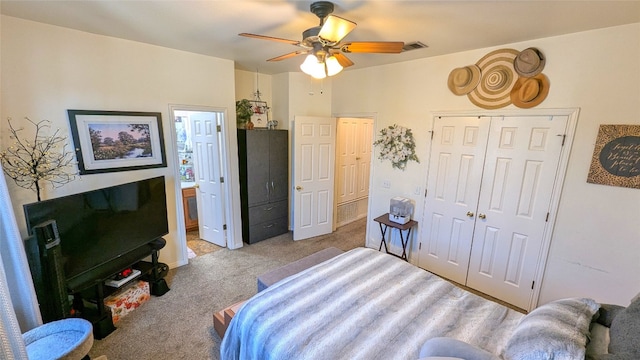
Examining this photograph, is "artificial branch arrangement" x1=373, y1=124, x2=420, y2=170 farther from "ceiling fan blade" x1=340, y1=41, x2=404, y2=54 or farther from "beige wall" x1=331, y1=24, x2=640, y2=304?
"ceiling fan blade" x1=340, y1=41, x2=404, y2=54

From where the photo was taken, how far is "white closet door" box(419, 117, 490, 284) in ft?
9.54

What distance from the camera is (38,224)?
186 centimetres

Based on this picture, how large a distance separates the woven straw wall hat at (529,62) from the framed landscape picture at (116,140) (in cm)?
373

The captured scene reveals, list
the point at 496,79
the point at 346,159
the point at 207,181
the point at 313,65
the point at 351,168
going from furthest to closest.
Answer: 1. the point at 351,168
2. the point at 346,159
3. the point at 207,181
4. the point at 496,79
5. the point at 313,65

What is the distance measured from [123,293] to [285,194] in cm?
243

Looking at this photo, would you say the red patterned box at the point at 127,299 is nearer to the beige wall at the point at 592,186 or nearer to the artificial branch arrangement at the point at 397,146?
the artificial branch arrangement at the point at 397,146

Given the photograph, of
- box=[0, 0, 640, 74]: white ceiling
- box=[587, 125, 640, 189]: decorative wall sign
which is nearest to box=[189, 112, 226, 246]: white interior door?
box=[0, 0, 640, 74]: white ceiling

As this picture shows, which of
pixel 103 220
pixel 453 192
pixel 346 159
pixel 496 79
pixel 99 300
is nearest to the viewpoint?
pixel 99 300

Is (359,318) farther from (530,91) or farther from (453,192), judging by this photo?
(530,91)

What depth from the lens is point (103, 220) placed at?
7.70ft

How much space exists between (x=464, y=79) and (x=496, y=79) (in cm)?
29

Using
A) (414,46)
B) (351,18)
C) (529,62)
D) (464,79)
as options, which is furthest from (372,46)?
(529,62)

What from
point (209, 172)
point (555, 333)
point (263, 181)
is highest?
point (209, 172)

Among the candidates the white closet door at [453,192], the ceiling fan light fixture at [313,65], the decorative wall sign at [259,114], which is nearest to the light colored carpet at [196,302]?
the white closet door at [453,192]
